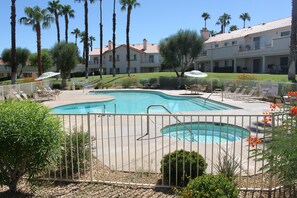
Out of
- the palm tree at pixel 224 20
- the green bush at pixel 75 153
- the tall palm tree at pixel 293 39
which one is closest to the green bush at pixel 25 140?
the green bush at pixel 75 153

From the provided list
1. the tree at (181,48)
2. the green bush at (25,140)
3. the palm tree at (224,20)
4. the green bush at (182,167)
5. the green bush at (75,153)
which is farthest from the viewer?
the palm tree at (224,20)

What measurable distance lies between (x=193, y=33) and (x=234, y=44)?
1466 centimetres

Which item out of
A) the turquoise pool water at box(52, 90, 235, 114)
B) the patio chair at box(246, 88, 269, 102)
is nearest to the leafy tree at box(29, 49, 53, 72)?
the turquoise pool water at box(52, 90, 235, 114)

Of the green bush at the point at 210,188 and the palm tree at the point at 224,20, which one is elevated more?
the palm tree at the point at 224,20

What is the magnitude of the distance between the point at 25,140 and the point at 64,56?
92.6ft

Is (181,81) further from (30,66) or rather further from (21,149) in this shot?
(30,66)

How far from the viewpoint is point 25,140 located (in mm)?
3941

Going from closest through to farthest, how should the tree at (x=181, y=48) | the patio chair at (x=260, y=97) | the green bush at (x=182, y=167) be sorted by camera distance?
the green bush at (x=182, y=167) → the patio chair at (x=260, y=97) → the tree at (x=181, y=48)

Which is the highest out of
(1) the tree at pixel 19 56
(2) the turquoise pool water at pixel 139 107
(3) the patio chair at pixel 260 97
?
(1) the tree at pixel 19 56

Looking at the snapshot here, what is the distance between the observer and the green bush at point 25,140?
3.96m

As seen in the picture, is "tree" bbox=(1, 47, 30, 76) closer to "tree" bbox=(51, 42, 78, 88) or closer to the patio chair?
"tree" bbox=(51, 42, 78, 88)

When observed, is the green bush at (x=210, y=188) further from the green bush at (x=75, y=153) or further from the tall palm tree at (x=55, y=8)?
the tall palm tree at (x=55, y=8)

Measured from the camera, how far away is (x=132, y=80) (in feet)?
110

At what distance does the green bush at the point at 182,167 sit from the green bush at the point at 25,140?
189cm
